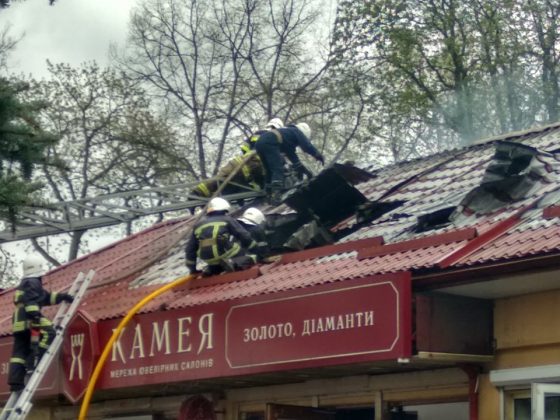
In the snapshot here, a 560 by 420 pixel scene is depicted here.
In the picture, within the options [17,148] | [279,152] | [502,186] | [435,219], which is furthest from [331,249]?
[279,152]

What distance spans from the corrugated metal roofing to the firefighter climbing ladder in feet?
1.03

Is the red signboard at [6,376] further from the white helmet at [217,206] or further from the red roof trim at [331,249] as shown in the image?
the red roof trim at [331,249]

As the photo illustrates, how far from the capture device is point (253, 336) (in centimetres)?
1085

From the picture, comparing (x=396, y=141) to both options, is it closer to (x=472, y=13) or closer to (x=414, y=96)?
(x=414, y=96)


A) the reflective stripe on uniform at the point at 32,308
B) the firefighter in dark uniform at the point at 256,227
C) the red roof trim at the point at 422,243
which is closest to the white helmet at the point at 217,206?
the firefighter in dark uniform at the point at 256,227

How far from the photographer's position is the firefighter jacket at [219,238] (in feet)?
41.5

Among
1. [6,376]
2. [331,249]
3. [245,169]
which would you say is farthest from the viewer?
[245,169]

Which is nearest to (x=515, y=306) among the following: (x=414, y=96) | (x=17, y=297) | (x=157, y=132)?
(x=17, y=297)

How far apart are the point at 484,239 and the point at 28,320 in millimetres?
4942

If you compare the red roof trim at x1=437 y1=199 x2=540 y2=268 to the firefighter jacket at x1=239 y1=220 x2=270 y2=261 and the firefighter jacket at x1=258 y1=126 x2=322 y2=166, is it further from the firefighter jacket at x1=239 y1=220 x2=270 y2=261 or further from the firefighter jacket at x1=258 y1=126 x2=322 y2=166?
the firefighter jacket at x1=258 y1=126 x2=322 y2=166

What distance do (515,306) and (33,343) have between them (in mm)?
5306

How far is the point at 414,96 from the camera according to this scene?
98.5ft

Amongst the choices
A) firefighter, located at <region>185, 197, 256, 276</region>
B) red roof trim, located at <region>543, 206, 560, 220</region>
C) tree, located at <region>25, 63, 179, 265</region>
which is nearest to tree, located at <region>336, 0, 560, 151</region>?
tree, located at <region>25, 63, 179, 265</region>

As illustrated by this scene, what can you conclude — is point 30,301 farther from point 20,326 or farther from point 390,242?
point 390,242
